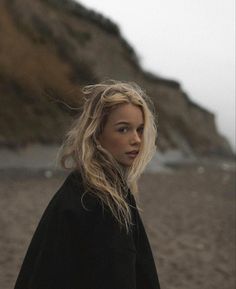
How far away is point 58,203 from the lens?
6.97 feet

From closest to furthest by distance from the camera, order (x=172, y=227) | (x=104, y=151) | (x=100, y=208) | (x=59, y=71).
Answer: (x=100, y=208), (x=104, y=151), (x=172, y=227), (x=59, y=71)

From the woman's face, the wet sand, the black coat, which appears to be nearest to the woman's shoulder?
the black coat

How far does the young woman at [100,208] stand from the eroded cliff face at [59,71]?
0.32 meters

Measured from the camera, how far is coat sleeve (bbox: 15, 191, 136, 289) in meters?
2.02

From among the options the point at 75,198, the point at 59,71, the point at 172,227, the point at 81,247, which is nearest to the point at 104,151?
the point at 75,198

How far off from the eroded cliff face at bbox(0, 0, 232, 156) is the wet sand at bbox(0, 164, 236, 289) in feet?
6.69

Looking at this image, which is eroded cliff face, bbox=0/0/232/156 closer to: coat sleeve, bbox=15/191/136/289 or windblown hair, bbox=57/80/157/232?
windblown hair, bbox=57/80/157/232

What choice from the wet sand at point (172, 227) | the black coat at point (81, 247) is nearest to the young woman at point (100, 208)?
the black coat at point (81, 247)

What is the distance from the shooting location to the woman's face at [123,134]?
7.14 feet

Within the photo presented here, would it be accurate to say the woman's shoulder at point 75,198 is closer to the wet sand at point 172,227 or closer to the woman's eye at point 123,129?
the woman's eye at point 123,129

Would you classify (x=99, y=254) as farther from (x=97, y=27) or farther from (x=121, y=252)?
(x=97, y=27)

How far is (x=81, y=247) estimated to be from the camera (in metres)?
2.06

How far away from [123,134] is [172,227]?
8.39 metres

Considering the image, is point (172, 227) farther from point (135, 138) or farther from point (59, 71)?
point (59, 71)
